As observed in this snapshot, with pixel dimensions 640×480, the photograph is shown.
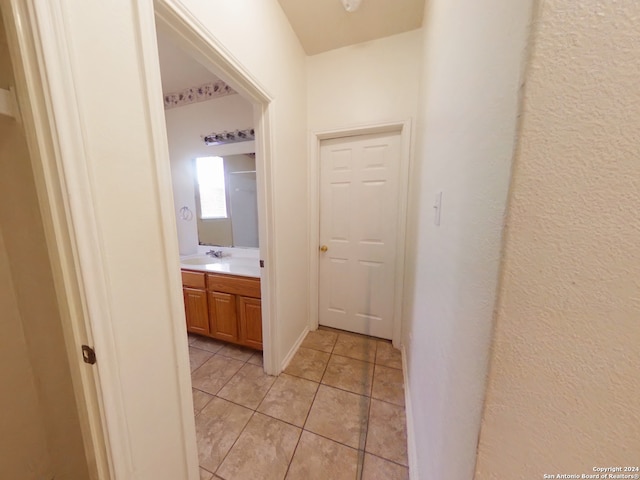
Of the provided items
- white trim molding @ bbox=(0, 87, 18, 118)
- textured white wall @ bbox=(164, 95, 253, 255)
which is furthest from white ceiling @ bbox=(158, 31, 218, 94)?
white trim molding @ bbox=(0, 87, 18, 118)

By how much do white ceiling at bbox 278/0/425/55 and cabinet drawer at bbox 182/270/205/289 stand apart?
2.13 m

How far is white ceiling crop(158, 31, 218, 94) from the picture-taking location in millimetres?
1690

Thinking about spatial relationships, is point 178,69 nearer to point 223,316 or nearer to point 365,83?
point 365,83

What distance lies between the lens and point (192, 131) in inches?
92.4

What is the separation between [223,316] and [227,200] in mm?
1198

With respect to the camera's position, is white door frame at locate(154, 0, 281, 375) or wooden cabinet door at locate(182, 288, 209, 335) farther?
wooden cabinet door at locate(182, 288, 209, 335)

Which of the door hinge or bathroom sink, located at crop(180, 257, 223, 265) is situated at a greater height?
the door hinge

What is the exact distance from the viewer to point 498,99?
0.40 m

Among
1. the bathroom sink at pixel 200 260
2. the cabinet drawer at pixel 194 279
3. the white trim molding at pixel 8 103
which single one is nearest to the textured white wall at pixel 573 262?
the white trim molding at pixel 8 103

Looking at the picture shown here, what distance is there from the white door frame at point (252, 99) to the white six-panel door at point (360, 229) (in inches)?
30.7

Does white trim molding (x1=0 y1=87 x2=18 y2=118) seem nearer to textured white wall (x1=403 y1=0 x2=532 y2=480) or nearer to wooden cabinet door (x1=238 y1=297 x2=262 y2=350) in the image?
textured white wall (x1=403 y1=0 x2=532 y2=480)

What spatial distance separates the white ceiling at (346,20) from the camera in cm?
148

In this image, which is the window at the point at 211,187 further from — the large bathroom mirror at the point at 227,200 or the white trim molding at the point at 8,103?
the white trim molding at the point at 8,103

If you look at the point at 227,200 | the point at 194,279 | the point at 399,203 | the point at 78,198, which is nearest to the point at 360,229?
the point at 399,203
